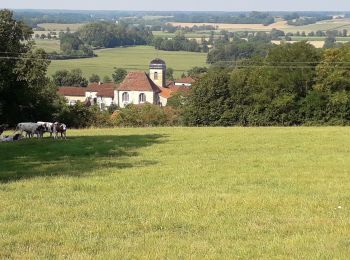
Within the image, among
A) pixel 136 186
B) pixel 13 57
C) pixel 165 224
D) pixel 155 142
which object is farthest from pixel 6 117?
pixel 165 224

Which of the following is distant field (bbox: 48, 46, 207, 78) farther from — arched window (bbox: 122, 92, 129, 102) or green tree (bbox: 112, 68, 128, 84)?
arched window (bbox: 122, 92, 129, 102)

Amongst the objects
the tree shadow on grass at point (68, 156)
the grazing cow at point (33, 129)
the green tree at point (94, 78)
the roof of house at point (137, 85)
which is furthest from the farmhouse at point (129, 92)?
the tree shadow on grass at point (68, 156)

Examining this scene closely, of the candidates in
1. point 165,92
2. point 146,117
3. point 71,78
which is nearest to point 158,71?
point 165,92

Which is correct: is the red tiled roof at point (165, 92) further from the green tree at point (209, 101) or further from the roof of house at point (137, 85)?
the green tree at point (209, 101)

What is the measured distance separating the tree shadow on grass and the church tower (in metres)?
124

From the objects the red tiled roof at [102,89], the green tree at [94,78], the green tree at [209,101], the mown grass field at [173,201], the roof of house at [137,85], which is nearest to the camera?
the mown grass field at [173,201]

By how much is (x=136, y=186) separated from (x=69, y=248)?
687 cm

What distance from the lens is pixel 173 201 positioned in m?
A: 13.4

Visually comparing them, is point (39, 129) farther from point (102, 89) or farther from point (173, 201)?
point (102, 89)

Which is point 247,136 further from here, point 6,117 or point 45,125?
point 6,117

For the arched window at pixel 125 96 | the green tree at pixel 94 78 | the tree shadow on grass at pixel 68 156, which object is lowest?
the arched window at pixel 125 96

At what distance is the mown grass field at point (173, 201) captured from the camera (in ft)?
30.4

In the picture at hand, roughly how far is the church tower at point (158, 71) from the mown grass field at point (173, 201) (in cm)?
12848

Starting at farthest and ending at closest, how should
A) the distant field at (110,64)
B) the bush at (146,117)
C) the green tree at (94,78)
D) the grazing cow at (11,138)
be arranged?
the distant field at (110,64)
the green tree at (94,78)
the bush at (146,117)
the grazing cow at (11,138)
